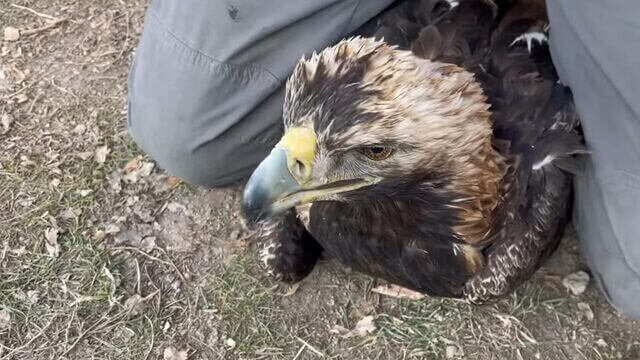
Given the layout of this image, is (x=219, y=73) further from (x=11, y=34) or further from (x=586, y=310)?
(x=586, y=310)

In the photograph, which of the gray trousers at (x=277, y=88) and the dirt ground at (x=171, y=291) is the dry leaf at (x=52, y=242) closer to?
the dirt ground at (x=171, y=291)

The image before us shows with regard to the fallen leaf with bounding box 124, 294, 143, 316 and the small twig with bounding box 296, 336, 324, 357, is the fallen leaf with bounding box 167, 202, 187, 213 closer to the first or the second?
the fallen leaf with bounding box 124, 294, 143, 316

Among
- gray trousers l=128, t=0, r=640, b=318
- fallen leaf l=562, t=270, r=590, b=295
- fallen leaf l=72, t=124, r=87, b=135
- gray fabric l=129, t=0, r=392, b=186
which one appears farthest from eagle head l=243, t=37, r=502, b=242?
fallen leaf l=72, t=124, r=87, b=135

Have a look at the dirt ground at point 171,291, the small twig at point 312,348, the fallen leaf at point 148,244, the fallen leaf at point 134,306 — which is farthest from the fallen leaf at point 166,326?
the small twig at point 312,348

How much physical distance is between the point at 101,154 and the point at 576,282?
2.71m

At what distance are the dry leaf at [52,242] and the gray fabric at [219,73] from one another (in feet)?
2.19

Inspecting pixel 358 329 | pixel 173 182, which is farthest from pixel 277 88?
pixel 358 329

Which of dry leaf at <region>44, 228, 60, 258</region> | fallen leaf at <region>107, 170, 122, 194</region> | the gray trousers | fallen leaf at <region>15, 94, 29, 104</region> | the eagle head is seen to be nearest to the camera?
the eagle head

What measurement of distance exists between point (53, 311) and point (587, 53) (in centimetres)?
286

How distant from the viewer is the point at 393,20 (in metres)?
3.69

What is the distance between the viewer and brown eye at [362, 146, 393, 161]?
2830mm

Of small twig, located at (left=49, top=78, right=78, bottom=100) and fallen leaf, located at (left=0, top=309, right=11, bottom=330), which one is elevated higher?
small twig, located at (left=49, top=78, right=78, bottom=100)

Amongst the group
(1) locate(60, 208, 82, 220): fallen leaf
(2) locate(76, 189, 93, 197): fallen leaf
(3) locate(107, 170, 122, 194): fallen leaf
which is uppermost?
(3) locate(107, 170, 122, 194): fallen leaf

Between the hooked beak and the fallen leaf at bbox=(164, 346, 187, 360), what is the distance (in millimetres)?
1410
